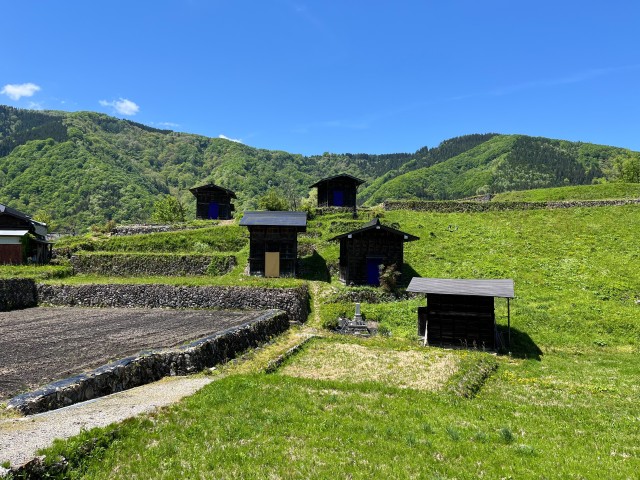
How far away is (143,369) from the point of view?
528 inches

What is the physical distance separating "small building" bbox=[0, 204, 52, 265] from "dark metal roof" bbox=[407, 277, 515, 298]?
3975cm

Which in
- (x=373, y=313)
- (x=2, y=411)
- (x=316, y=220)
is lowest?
(x=373, y=313)

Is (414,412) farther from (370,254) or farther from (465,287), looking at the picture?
(370,254)

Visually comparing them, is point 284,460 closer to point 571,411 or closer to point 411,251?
point 571,411

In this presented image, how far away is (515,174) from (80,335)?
181305mm

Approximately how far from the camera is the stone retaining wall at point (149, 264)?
37.6 metres

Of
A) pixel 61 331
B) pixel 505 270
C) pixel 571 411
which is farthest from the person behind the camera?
pixel 505 270

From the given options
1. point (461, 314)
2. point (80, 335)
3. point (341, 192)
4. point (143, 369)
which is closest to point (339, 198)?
point (341, 192)

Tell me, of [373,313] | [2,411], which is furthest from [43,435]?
[373,313]

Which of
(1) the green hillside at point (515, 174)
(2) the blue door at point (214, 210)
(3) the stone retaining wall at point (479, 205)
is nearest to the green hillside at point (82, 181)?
(1) the green hillside at point (515, 174)

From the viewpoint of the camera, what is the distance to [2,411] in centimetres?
905

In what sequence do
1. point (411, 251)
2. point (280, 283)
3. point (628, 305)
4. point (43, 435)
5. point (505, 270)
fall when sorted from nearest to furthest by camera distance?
point (43, 435)
point (628, 305)
point (280, 283)
point (505, 270)
point (411, 251)

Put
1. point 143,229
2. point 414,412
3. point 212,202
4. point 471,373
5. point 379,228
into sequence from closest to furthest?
point 414,412 → point 471,373 → point 379,228 → point 143,229 → point 212,202

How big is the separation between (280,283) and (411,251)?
15.8m
